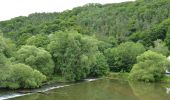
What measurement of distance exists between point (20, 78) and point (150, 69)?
83.8 feet

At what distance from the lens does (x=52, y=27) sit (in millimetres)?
116812

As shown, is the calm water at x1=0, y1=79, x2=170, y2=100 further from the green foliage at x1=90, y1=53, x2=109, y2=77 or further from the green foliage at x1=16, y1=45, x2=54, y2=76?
the green foliage at x1=90, y1=53, x2=109, y2=77

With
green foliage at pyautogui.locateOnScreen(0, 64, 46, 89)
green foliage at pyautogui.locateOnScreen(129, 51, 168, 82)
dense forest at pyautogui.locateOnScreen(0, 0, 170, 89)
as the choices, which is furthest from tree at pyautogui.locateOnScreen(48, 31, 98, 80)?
green foliage at pyautogui.locateOnScreen(0, 64, 46, 89)

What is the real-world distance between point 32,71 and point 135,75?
2200 centimetres

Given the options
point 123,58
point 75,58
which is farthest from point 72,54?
point 123,58

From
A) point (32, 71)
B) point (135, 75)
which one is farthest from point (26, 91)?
point (135, 75)

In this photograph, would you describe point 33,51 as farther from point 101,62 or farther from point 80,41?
point 101,62

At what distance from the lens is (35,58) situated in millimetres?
62750

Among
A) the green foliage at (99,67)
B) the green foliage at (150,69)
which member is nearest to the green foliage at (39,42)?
the green foliage at (99,67)

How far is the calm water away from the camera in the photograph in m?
52.2

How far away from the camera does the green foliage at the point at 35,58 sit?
62250 millimetres

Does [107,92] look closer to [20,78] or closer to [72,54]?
[72,54]

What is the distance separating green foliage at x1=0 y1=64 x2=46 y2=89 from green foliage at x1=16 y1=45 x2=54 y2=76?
15.7ft

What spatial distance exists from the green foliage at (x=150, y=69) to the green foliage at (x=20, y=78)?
21.4 m
